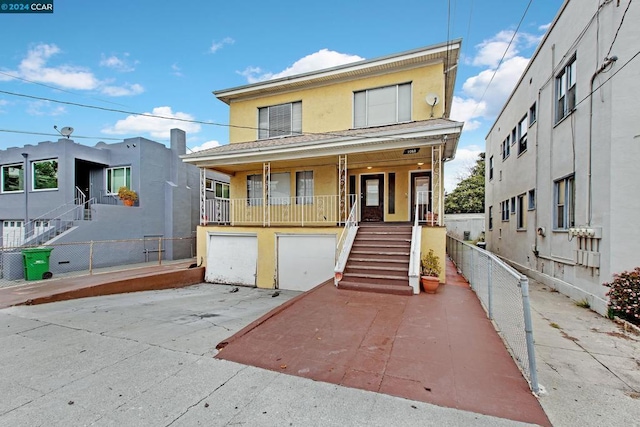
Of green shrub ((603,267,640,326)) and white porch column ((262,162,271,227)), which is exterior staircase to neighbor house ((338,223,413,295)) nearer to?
white porch column ((262,162,271,227))

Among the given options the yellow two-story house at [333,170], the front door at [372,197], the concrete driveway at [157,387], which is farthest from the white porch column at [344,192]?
the concrete driveway at [157,387]

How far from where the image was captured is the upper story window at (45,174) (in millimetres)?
13961

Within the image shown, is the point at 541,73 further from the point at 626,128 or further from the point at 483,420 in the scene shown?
the point at 483,420

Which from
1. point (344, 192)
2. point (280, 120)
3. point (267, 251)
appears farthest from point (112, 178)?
point (344, 192)

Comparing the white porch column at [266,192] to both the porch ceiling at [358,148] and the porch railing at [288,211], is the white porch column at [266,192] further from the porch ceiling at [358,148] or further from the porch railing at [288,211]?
the porch ceiling at [358,148]

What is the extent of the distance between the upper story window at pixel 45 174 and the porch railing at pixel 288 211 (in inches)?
389

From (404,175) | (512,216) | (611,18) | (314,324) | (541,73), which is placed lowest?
(314,324)

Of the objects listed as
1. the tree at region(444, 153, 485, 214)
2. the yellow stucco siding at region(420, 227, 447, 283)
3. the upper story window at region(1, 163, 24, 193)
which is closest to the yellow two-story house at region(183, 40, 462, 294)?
the yellow stucco siding at region(420, 227, 447, 283)

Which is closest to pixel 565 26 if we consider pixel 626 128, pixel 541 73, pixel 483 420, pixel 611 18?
pixel 541 73

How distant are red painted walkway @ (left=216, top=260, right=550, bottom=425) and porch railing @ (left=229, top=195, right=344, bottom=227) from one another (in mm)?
5032

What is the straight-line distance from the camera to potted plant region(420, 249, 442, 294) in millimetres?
6621

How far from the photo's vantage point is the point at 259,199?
11617 millimetres

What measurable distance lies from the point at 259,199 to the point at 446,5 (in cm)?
876

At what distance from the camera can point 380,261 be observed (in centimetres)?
761
